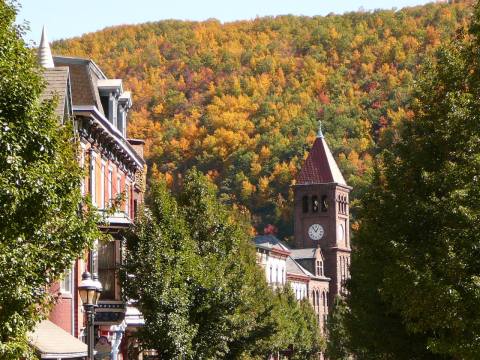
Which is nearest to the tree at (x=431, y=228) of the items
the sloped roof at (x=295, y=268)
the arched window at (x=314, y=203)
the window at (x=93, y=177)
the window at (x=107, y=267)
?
the window at (x=107, y=267)

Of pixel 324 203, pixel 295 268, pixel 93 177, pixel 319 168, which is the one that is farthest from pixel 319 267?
pixel 93 177

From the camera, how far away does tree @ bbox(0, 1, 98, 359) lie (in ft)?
69.5

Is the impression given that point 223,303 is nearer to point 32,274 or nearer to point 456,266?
point 456,266

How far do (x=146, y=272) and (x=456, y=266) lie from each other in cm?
1817

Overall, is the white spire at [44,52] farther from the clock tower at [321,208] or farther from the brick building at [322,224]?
the clock tower at [321,208]

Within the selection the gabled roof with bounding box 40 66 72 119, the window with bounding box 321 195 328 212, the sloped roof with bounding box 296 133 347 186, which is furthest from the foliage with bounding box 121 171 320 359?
the sloped roof with bounding box 296 133 347 186

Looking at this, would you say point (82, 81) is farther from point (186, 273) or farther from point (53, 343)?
point (53, 343)

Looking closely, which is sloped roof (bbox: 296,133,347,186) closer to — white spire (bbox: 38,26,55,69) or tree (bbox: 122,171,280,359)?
tree (bbox: 122,171,280,359)

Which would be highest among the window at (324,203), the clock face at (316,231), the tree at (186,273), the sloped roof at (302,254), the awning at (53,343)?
the window at (324,203)

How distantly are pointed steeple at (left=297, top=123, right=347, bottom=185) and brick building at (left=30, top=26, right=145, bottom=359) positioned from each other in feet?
400

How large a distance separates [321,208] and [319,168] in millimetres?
6116

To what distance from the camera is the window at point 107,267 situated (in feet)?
160

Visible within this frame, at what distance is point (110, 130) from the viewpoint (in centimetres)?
5031

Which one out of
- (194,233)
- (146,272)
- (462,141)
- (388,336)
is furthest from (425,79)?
(194,233)
